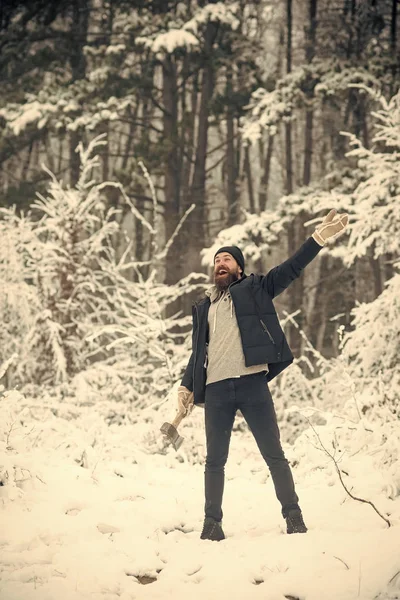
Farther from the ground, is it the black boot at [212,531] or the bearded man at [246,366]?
the bearded man at [246,366]

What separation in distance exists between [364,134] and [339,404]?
9.75m

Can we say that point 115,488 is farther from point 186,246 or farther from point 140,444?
point 186,246

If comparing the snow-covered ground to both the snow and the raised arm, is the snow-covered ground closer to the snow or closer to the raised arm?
the raised arm

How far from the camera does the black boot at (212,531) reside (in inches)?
181

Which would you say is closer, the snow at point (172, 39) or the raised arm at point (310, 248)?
the raised arm at point (310, 248)

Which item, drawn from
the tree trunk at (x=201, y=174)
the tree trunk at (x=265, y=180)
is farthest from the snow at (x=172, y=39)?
the tree trunk at (x=265, y=180)

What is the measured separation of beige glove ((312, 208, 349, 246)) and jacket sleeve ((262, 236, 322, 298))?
0.15 ft

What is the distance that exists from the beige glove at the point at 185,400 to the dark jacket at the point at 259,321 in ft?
0.40

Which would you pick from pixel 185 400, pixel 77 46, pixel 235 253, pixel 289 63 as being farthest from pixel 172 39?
pixel 185 400

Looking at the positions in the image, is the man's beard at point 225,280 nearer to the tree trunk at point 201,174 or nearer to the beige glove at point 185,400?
the beige glove at point 185,400

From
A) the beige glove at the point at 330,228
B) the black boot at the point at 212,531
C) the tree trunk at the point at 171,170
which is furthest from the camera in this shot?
the tree trunk at the point at 171,170

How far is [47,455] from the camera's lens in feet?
23.0

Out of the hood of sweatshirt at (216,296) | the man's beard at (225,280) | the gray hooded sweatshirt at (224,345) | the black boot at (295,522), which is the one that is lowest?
the black boot at (295,522)

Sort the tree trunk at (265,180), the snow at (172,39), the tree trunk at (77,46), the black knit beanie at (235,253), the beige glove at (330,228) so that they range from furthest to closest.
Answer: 1. the tree trunk at (265,180)
2. the tree trunk at (77,46)
3. the snow at (172,39)
4. the black knit beanie at (235,253)
5. the beige glove at (330,228)
